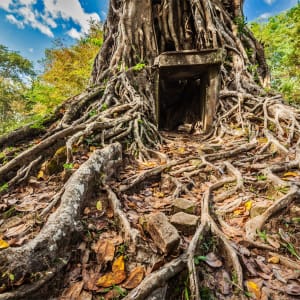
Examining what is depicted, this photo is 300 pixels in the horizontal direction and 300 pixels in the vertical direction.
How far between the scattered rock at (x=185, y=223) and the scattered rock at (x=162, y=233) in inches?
7.8

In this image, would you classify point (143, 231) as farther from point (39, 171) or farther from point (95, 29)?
point (95, 29)

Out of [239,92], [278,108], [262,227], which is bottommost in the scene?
[262,227]

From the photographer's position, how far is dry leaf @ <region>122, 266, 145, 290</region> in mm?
1185

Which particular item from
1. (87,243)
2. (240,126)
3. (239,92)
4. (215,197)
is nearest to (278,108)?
(240,126)

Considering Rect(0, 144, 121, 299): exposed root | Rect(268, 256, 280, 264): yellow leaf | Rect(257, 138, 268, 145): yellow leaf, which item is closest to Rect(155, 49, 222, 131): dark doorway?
Rect(257, 138, 268, 145): yellow leaf

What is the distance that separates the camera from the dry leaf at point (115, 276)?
1211 mm

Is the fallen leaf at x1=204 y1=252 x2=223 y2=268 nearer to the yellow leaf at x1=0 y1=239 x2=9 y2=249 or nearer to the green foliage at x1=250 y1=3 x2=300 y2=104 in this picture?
the yellow leaf at x1=0 y1=239 x2=9 y2=249

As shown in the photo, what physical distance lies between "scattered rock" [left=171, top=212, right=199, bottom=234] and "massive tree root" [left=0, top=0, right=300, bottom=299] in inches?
2.0

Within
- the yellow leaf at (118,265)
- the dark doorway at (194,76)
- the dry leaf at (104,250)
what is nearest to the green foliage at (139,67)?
the dark doorway at (194,76)

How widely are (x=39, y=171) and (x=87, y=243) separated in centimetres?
133

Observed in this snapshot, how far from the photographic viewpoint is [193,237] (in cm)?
147

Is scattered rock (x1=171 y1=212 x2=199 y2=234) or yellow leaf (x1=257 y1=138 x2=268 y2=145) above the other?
yellow leaf (x1=257 y1=138 x2=268 y2=145)

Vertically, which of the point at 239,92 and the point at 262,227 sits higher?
the point at 239,92

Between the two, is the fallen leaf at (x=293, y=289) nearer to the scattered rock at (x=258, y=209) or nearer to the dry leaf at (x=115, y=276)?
the scattered rock at (x=258, y=209)
